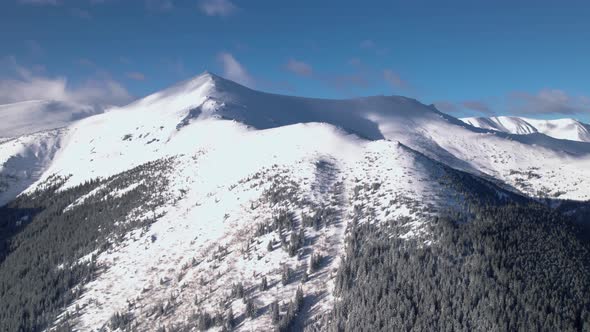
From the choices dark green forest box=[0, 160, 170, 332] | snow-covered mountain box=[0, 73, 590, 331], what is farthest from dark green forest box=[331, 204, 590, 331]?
dark green forest box=[0, 160, 170, 332]

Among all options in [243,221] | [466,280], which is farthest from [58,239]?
[466,280]

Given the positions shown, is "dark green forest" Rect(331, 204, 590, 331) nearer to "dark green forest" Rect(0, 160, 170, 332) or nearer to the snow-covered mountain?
the snow-covered mountain

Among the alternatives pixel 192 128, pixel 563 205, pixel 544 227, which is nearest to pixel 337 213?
pixel 544 227

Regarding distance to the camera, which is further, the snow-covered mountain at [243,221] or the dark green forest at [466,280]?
the snow-covered mountain at [243,221]

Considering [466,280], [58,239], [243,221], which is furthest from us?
[58,239]

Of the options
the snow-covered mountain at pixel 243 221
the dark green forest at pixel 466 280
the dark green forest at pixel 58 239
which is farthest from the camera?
the dark green forest at pixel 58 239

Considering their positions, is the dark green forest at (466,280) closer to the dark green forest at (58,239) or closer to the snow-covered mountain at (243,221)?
the snow-covered mountain at (243,221)

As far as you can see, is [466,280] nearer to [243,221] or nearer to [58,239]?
[243,221]

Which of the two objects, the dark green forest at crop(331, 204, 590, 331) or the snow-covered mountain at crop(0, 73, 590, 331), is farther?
the snow-covered mountain at crop(0, 73, 590, 331)

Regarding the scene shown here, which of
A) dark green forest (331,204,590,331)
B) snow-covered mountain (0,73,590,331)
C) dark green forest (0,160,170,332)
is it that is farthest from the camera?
dark green forest (0,160,170,332)

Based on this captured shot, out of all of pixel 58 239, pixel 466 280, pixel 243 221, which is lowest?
pixel 58 239

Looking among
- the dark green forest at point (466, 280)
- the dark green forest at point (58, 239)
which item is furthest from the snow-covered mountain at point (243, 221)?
the dark green forest at point (466, 280)

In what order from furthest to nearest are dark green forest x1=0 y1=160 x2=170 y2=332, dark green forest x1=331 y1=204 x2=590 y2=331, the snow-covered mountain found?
dark green forest x1=0 y1=160 x2=170 y2=332 < the snow-covered mountain < dark green forest x1=331 y1=204 x2=590 y2=331
